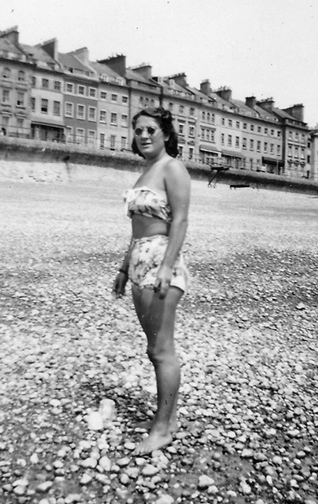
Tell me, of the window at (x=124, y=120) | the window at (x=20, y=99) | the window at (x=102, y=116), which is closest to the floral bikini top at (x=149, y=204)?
the window at (x=20, y=99)

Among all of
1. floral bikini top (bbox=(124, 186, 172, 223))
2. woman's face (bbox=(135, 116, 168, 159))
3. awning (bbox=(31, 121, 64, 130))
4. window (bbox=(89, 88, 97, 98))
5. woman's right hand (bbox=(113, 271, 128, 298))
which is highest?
window (bbox=(89, 88, 97, 98))

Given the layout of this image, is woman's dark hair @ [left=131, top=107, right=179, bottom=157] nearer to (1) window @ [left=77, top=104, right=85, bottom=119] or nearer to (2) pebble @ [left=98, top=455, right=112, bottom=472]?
(2) pebble @ [left=98, top=455, right=112, bottom=472]

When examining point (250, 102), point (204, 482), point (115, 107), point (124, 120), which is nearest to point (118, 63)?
point (115, 107)

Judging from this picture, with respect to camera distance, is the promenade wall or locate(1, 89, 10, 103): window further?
locate(1, 89, 10, 103): window

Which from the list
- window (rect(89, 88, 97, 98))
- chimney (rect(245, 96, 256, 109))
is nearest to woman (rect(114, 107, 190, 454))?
window (rect(89, 88, 97, 98))

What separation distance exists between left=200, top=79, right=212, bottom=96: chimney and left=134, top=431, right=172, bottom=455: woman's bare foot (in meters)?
75.8

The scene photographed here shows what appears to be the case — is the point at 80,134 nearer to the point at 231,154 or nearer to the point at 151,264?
the point at 231,154

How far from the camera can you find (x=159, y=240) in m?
3.42

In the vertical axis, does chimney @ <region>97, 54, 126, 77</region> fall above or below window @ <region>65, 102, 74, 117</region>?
above

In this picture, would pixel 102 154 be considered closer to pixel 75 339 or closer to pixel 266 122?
pixel 75 339

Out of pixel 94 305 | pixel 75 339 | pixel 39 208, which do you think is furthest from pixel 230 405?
pixel 39 208

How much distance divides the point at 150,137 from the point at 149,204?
0.43 m

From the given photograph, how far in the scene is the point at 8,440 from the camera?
3.80 m

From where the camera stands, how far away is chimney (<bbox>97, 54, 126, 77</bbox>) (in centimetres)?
6500
